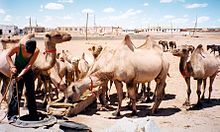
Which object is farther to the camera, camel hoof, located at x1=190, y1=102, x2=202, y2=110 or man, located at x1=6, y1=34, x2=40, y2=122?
camel hoof, located at x1=190, y1=102, x2=202, y2=110

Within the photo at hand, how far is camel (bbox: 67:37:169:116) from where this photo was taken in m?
8.12

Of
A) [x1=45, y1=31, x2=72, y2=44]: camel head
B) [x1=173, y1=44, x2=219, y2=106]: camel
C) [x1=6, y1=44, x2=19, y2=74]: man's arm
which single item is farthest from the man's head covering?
[x1=173, y1=44, x2=219, y2=106]: camel

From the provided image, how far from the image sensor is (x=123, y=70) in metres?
8.30

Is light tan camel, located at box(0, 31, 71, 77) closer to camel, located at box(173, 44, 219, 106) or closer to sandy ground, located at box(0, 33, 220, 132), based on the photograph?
sandy ground, located at box(0, 33, 220, 132)

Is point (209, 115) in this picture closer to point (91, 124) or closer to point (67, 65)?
point (91, 124)

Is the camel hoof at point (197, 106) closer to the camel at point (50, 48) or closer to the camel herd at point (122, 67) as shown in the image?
the camel herd at point (122, 67)

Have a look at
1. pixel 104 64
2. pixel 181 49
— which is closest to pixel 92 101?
pixel 104 64

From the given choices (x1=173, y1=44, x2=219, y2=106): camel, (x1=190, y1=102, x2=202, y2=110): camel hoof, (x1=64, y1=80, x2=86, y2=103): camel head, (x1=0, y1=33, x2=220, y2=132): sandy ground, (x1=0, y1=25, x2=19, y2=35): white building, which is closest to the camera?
(x1=0, y1=33, x2=220, y2=132): sandy ground

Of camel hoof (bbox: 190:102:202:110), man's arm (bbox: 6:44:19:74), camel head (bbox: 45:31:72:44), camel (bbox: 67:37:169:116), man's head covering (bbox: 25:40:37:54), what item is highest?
camel head (bbox: 45:31:72:44)

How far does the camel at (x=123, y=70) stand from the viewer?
8116 mm

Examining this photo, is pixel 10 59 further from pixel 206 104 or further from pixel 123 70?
pixel 206 104

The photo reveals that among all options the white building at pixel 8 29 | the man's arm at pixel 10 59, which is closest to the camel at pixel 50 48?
the man's arm at pixel 10 59

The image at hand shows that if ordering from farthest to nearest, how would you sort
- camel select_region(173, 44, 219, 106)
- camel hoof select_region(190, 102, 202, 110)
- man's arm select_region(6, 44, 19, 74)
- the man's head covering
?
camel hoof select_region(190, 102, 202, 110) < camel select_region(173, 44, 219, 106) < the man's head covering < man's arm select_region(6, 44, 19, 74)

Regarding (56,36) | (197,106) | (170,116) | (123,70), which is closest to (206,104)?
(197,106)
